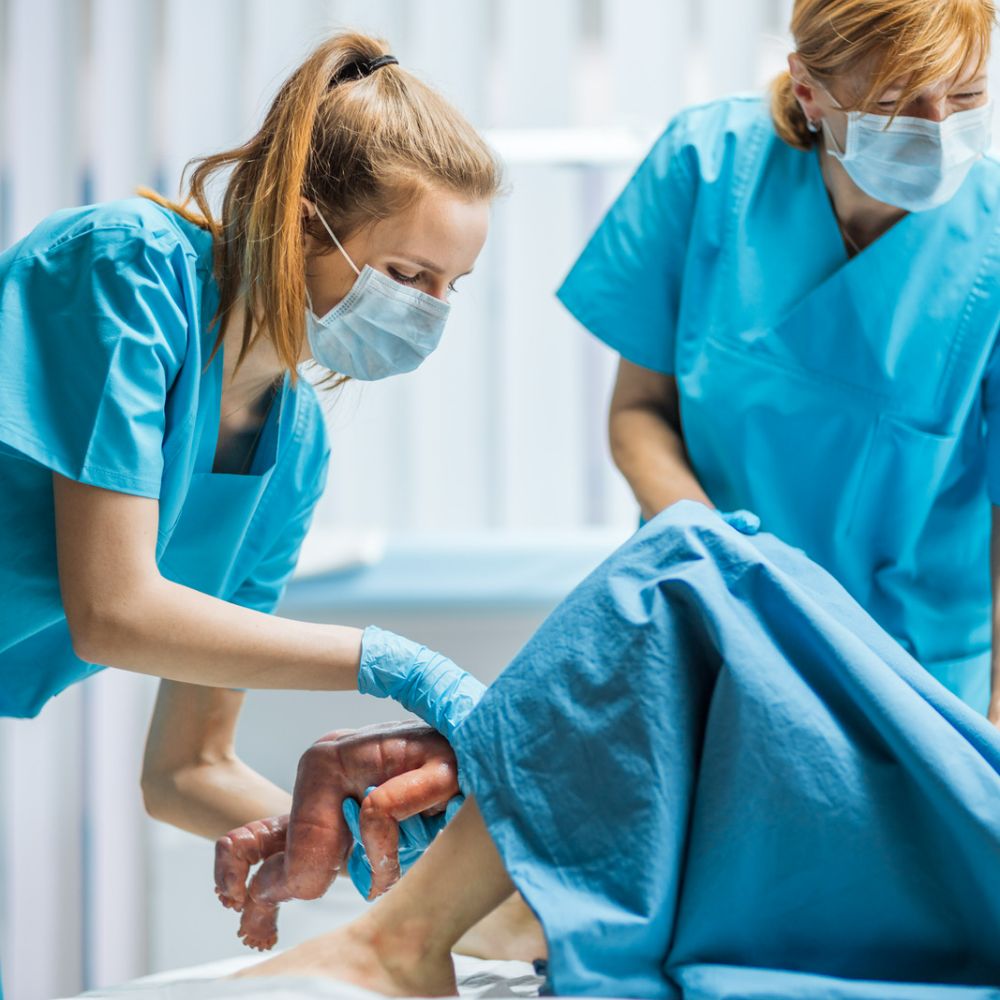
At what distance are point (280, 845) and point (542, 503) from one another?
1354mm

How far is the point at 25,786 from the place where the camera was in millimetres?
2578

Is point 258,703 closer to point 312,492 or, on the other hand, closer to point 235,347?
point 312,492

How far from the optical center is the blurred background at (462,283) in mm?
2455

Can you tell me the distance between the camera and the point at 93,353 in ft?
3.51

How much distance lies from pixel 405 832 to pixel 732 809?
354 millimetres

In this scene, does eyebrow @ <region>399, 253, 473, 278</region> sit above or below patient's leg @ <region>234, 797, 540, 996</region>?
A: above

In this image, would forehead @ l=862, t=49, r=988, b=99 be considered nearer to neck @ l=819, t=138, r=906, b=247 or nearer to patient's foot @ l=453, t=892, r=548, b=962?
neck @ l=819, t=138, r=906, b=247

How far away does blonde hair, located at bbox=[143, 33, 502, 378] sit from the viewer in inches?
44.9

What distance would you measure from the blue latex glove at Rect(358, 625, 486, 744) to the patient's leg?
0.14 metres

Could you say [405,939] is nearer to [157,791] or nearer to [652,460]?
[157,791]

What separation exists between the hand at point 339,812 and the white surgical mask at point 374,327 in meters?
Result: 0.35

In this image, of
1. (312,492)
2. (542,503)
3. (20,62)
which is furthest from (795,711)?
(20,62)

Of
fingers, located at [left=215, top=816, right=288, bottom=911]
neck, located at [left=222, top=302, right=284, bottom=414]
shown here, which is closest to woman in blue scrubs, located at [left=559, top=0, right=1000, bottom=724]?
neck, located at [left=222, top=302, right=284, bottom=414]

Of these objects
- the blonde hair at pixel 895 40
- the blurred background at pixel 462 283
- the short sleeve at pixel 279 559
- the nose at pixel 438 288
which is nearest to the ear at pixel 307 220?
the nose at pixel 438 288
